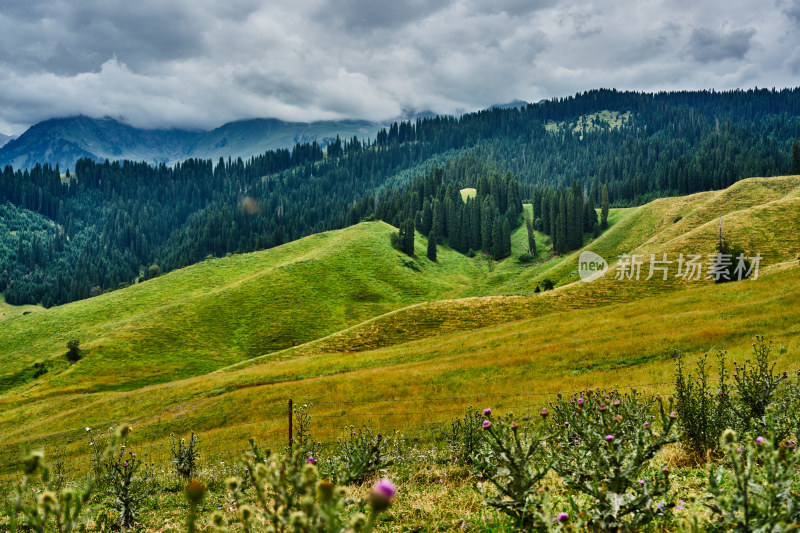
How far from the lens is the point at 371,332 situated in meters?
68.9

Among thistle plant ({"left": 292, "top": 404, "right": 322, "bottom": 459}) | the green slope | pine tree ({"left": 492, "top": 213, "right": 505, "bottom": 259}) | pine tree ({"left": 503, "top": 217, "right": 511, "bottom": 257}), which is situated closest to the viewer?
thistle plant ({"left": 292, "top": 404, "right": 322, "bottom": 459})

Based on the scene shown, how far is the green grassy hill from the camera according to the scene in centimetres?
3294

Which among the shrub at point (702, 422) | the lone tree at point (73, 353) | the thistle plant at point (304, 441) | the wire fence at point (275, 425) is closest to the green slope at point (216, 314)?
the lone tree at point (73, 353)

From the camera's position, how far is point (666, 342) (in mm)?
32625

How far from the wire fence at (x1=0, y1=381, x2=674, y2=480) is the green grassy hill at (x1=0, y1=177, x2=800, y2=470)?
296mm

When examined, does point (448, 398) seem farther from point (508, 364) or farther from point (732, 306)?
point (732, 306)

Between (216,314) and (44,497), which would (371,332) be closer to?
(216,314)

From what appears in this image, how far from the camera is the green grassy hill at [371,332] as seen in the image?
32.9 m

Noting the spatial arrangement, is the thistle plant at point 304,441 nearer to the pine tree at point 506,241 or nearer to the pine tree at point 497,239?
the pine tree at point 497,239

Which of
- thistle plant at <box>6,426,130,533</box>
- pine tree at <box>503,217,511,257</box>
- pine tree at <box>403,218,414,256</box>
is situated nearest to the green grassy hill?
pine tree at <box>403,218,414,256</box>

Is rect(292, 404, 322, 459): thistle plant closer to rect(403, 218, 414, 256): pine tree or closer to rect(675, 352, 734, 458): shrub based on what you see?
rect(675, 352, 734, 458): shrub

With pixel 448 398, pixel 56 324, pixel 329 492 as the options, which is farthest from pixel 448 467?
pixel 56 324

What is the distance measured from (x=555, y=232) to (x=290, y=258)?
97700mm

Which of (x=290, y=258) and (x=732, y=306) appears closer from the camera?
(x=732, y=306)
